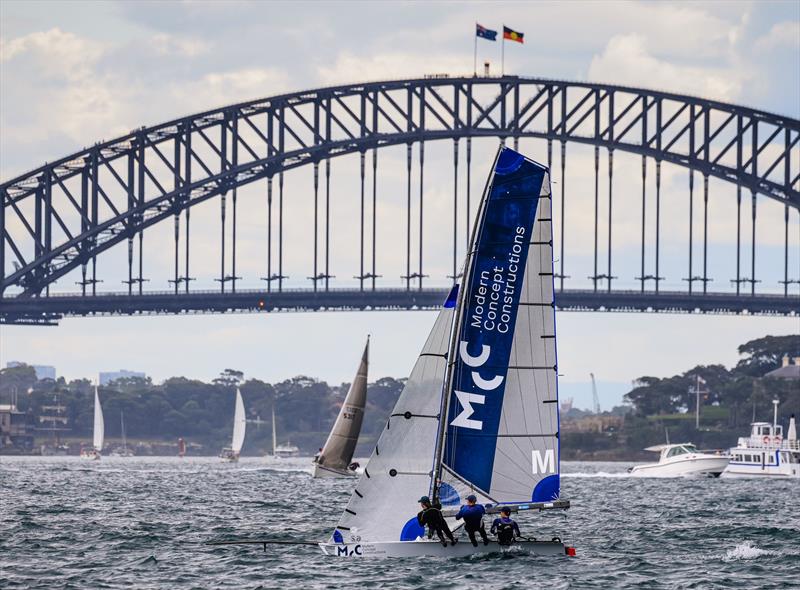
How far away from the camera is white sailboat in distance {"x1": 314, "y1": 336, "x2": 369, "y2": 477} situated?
81.9 m

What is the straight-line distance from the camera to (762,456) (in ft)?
347

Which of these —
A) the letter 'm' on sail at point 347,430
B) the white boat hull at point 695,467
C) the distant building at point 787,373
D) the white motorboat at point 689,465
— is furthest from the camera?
the distant building at point 787,373

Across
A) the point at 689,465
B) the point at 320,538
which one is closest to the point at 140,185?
the point at 689,465

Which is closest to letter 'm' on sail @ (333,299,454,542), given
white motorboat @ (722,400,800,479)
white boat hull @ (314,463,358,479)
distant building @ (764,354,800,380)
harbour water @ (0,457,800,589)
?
harbour water @ (0,457,800,589)

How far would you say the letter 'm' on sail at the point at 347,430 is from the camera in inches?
3221

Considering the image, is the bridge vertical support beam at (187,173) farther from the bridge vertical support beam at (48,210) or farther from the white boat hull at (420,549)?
the white boat hull at (420,549)

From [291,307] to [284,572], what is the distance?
9768cm

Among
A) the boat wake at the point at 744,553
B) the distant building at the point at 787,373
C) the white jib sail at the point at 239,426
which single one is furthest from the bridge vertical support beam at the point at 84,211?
the boat wake at the point at 744,553

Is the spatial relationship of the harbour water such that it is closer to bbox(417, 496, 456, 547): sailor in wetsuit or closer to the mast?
bbox(417, 496, 456, 547): sailor in wetsuit

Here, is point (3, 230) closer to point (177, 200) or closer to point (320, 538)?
point (177, 200)

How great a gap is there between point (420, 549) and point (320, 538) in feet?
32.5

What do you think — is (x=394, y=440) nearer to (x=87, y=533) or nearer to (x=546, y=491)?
(x=546, y=491)

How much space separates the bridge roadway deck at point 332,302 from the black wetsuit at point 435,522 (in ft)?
309

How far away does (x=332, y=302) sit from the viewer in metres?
132
